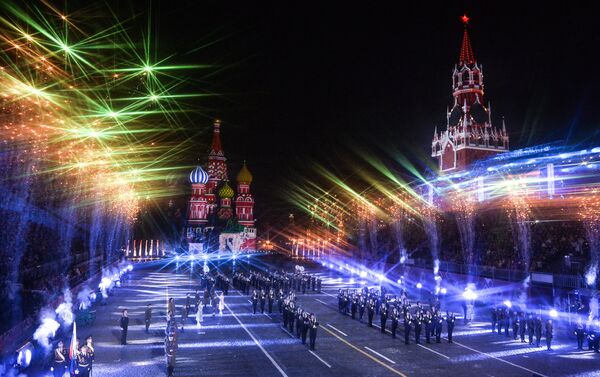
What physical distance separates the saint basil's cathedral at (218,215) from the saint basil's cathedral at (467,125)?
34641 millimetres

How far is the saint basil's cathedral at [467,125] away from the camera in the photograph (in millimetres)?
73938

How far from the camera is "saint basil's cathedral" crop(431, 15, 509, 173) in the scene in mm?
73938

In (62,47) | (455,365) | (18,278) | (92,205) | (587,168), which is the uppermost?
(62,47)

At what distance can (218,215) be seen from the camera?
7944 cm

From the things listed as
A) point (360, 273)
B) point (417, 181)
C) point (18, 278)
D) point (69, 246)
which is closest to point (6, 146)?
point (18, 278)

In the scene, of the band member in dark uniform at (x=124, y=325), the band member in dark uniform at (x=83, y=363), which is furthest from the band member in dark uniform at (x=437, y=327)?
the band member in dark uniform at (x=83, y=363)

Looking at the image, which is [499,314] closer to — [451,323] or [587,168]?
[451,323]

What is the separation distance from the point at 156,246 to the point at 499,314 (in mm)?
72139

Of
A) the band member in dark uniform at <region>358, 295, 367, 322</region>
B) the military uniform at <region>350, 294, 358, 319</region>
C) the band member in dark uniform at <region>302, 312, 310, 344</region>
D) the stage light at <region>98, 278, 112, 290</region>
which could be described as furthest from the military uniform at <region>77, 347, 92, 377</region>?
the stage light at <region>98, 278, 112, 290</region>

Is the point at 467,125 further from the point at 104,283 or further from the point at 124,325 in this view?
the point at 124,325

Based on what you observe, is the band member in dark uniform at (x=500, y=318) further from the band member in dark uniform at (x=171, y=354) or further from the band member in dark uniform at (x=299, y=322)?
the band member in dark uniform at (x=171, y=354)

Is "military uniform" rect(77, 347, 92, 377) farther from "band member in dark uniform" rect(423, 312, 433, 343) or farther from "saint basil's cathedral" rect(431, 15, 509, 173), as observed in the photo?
"saint basil's cathedral" rect(431, 15, 509, 173)

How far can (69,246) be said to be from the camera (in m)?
37.7

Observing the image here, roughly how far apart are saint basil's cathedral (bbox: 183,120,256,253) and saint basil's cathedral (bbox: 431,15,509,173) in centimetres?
3464
